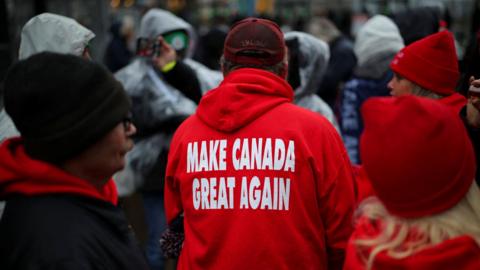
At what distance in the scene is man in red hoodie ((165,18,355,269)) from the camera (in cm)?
293

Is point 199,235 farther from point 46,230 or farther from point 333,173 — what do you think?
point 46,230

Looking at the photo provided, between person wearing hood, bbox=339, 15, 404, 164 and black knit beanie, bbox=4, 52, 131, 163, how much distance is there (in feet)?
12.5

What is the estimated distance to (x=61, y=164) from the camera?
219 centimetres

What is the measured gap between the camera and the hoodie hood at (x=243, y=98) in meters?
3.03

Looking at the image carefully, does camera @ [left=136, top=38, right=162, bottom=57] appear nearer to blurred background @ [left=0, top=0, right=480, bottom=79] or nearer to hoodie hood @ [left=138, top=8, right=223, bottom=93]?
hoodie hood @ [left=138, top=8, right=223, bottom=93]

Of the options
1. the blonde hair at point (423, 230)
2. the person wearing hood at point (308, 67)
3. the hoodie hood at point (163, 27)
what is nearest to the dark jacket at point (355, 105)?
the person wearing hood at point (308, 67)

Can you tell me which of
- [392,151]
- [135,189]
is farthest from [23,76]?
[135,189]

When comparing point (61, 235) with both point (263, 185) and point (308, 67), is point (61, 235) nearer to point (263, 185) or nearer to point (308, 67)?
point (263, 185)

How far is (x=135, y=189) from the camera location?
544 centimetres

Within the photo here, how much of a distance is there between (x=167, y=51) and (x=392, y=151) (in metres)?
3.01

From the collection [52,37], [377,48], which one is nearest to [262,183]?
[52,37]

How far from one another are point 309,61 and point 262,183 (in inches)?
92.5

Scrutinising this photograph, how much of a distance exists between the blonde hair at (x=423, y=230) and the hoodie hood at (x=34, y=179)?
830 mm

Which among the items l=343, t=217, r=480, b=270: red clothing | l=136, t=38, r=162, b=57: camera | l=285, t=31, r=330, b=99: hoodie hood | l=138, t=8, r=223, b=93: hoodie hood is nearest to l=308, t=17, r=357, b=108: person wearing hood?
l=138, t=8, r=223, b=93: hoodie hood
